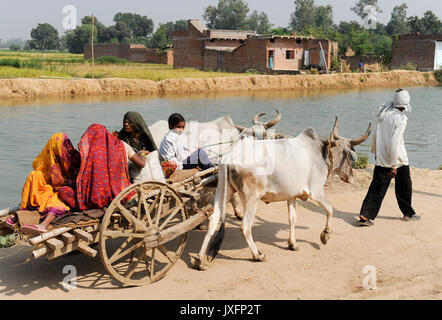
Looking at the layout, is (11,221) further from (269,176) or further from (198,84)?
(198,84)

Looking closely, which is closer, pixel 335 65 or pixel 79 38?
pixel 335 65

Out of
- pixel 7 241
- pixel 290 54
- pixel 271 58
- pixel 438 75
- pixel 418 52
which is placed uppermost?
pixel 418 52

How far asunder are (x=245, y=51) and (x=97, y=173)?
3457cm

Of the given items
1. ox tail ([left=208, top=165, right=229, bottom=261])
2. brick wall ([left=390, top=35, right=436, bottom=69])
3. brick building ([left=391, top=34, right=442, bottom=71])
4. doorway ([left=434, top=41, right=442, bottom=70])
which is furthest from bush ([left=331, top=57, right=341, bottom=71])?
ox tail ([left=208, top=165, right=229, bottom=261])

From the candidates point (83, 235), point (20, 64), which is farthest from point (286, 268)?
point (20, 64)

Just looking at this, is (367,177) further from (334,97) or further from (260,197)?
(334,97)

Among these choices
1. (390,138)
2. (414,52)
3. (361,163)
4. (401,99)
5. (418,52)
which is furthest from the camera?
(414,52)

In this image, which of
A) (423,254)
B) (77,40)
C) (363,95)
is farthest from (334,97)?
(77,40)

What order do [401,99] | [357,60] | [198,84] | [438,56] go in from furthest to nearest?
1. [357,60]
2. [438,56]
3. [198,84]
4. [401,99]

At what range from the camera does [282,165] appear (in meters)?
5.37

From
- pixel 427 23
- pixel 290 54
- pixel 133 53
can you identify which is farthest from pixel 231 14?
pixel 290 54

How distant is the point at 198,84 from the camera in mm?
29703

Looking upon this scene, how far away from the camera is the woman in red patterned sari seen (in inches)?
184

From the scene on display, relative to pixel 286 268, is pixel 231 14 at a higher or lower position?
higher
